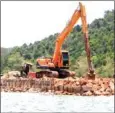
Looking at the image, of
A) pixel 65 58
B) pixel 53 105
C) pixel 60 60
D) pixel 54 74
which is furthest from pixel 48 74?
pixel 53 105

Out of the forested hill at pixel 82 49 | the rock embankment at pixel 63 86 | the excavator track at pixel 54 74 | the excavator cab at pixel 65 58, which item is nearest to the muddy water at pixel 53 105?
the rock embankment at pixel 63 86

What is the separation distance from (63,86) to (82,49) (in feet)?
156

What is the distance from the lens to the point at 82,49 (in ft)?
321

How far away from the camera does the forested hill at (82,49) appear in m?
85.2

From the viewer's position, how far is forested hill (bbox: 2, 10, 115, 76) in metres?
85.2

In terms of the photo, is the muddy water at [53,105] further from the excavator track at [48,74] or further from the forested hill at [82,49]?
the forested hill at [82,49]

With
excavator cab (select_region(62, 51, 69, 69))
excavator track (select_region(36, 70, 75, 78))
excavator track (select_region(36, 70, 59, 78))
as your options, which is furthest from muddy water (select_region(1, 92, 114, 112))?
excavator track (select_region(36, 70, 75, 78))

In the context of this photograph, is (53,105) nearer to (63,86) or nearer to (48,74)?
(63,86)

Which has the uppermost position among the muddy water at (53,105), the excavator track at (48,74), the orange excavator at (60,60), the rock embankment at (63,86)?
the orange excavator at (60,60)

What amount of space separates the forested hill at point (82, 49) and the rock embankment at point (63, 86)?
27177 mm

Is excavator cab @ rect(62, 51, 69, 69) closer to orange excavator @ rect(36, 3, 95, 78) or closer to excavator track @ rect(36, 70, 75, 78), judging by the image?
orange excavator @ rect(36, 3, 95, 78)

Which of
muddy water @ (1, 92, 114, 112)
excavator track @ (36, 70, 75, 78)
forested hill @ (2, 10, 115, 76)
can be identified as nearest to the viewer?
muddy water @ (1, 92, 114, 112)

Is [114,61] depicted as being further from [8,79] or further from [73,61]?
[8,79]

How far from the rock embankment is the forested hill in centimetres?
2718
